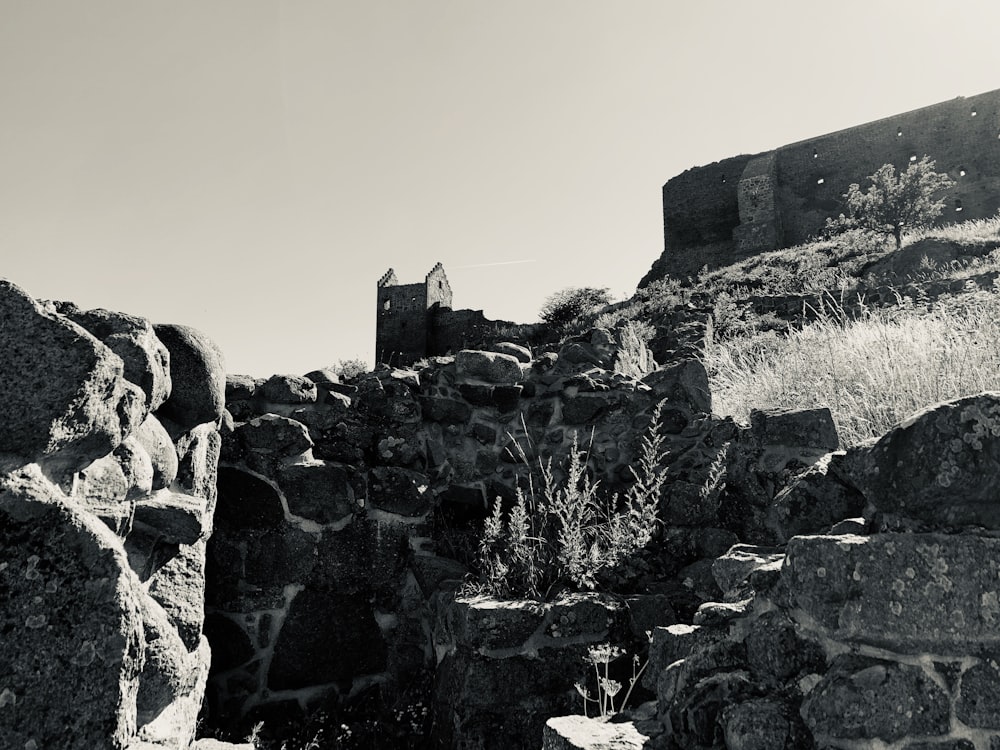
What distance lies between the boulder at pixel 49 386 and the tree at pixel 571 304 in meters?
20.8

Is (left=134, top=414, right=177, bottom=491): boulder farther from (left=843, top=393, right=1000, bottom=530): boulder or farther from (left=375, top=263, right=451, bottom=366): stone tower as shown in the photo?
(left=375, top=263, right=451, bottom=366): stone tower

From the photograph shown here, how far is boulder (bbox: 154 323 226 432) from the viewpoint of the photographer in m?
2.51

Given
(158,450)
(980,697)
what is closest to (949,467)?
(980,697)

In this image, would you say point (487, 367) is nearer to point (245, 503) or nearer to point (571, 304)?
point (245, 503)

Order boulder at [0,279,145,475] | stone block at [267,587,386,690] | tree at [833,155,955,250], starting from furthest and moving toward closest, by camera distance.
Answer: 1. tree at [833,155,955,250]
2. stone block at [267,587,386,690]
3. boulder at [0,279,145,475]

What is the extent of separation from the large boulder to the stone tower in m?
23.3

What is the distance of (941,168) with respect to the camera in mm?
22047

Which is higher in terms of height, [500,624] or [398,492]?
[398,492]

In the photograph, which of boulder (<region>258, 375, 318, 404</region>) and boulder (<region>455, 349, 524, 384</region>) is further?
boulder (<region>455, 349, 524, 384</region>)

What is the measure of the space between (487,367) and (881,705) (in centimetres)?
352

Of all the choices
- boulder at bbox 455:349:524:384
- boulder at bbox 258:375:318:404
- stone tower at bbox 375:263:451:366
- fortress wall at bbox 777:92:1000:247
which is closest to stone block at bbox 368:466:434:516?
boulder at bbox 258:375:318:404

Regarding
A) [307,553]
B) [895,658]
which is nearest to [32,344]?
[895,658]

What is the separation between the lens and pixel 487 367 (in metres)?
4.87

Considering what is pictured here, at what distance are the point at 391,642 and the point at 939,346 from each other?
3.36m
